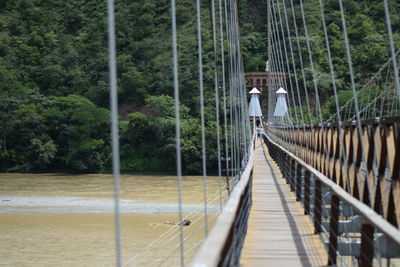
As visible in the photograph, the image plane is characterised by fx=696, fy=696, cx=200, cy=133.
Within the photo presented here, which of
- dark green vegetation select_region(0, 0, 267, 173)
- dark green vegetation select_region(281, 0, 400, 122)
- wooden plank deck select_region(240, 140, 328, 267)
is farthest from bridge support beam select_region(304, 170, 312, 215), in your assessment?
dark green vegetation select_region(0, 0, 267, 173)

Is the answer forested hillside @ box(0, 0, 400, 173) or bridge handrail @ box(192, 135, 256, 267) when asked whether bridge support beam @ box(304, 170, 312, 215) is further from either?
forested hillside @ box(0, 0, 400, 173)

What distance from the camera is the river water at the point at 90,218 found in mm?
17312

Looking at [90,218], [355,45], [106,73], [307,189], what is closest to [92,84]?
[106,73]

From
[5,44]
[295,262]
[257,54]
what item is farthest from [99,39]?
[295,262]

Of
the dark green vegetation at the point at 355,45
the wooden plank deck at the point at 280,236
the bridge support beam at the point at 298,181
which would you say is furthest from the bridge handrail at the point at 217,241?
the dark green vegetation at the point at 355,45

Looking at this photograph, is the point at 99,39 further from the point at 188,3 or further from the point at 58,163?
the point at 58,163

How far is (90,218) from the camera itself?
25.6 meters

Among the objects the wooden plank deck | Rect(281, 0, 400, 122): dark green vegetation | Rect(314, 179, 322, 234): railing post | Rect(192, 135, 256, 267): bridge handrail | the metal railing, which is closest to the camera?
Rect(192, 135, 256, 267): bridge handrail

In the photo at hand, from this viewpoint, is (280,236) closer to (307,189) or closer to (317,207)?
(317,207)

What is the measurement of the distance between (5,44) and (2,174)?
54.6 feet

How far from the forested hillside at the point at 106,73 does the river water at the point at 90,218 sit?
2.54 meters

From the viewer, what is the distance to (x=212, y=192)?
32438mm

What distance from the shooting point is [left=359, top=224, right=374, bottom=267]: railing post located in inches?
106

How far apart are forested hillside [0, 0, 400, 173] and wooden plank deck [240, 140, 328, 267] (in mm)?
23084
